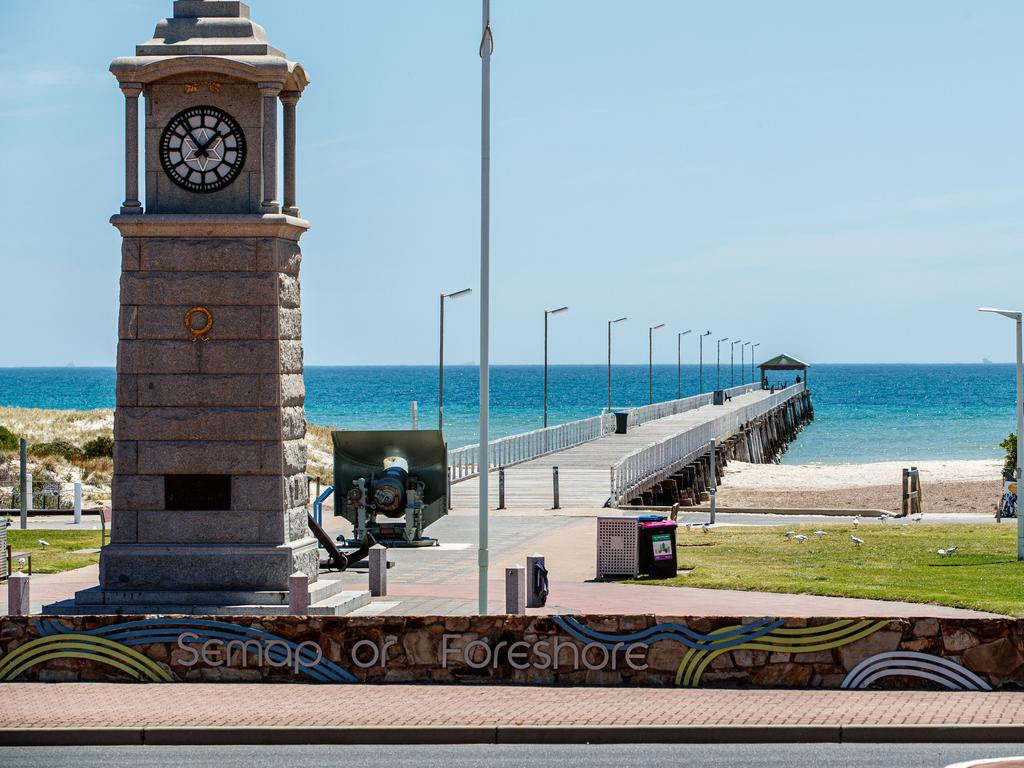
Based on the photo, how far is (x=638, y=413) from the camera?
72.8m

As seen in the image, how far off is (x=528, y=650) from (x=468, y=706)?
116cm

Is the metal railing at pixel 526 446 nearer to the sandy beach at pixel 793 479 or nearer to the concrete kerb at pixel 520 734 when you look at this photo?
the sandy beach at pixel 793 479

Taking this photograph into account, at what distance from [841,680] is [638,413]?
191ft

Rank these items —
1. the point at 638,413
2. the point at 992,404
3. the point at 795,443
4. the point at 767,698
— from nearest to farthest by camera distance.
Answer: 1. the point at 767,698
2. the point at 638,413
3. the point at 795,443
4. the point at 992,404

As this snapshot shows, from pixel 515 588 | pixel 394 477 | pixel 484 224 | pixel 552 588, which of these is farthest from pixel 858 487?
pixel 515 588

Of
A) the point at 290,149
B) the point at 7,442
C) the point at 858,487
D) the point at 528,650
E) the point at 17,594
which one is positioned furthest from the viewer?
the point at 858,487

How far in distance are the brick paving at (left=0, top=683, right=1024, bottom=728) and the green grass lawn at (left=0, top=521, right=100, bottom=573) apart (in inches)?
382

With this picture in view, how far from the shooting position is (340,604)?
1936cm

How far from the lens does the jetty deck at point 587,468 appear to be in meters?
37.0

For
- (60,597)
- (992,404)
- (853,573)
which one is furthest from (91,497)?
(992,404)

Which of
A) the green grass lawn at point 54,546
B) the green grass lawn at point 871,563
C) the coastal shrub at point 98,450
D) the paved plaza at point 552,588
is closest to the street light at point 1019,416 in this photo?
the green grass lawn at point 871,563

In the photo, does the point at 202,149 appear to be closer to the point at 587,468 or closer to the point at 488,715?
the point at 488,715

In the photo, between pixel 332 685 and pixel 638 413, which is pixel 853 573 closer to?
pixel 332 685

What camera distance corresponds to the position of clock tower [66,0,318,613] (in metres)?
19.2
